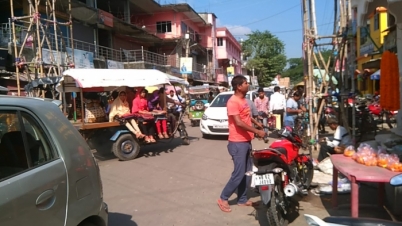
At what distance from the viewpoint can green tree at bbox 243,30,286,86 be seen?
2436 inches

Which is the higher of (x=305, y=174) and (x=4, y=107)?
(x=4, y=107)

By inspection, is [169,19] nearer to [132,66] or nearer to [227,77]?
[132,66]

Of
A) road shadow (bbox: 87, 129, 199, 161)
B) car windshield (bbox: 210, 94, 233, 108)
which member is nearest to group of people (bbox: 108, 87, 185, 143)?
road shadow (bbox: 87, 129, 199, 161)

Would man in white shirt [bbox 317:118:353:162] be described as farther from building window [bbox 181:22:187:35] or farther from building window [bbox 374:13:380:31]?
building window [bbox 181:22:187:35]

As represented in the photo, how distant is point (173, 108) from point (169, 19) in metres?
26.9

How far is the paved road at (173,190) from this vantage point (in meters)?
4.96

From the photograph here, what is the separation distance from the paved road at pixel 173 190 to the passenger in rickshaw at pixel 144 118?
56 centimetres

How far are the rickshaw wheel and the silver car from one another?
20.9 feet

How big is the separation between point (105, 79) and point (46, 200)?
6.91 meters

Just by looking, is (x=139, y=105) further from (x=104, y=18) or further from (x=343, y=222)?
(x=104, y=18)

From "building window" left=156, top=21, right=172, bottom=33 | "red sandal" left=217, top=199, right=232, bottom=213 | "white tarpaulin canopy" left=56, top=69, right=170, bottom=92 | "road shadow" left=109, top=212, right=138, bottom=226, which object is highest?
"building window" left=156, top=21, right=172, bottom=33

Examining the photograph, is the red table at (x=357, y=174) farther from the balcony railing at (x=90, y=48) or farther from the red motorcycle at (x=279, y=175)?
the balcony railing at (x=90, y=48)

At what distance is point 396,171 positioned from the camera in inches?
150

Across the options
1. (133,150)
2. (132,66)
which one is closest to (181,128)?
(133,150)
